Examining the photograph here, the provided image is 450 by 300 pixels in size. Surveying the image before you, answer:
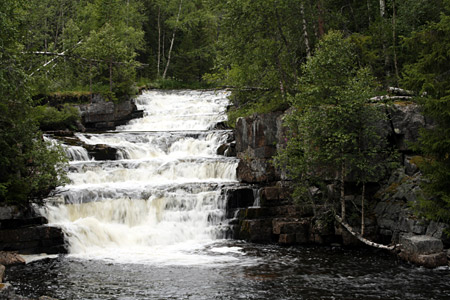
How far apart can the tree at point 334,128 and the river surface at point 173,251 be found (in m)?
2.94

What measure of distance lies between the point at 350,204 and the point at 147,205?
8204mm

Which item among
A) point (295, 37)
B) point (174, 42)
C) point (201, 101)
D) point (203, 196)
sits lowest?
point (203, 196)

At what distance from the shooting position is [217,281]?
12188mm

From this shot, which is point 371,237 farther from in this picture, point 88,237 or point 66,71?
point 66,71

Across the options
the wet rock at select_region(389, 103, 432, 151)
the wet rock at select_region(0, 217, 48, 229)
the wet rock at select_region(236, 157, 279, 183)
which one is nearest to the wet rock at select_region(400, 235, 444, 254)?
the wet rock at select_region(389, 103, 432, 151)

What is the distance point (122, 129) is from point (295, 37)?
14.8m

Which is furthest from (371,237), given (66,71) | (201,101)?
(201,101)

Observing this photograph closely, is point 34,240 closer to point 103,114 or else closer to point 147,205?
point 147,205

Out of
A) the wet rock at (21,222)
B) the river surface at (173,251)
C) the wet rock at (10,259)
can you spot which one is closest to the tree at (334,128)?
the river surface at (173,251)

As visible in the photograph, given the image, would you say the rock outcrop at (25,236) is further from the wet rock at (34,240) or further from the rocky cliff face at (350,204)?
the rocky cliff face at (350,204)

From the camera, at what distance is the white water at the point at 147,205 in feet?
52.9

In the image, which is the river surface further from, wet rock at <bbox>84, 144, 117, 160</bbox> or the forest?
the forest

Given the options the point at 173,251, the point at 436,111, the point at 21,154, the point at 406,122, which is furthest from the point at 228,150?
the point at 436,111

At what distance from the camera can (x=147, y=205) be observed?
18.6 m
